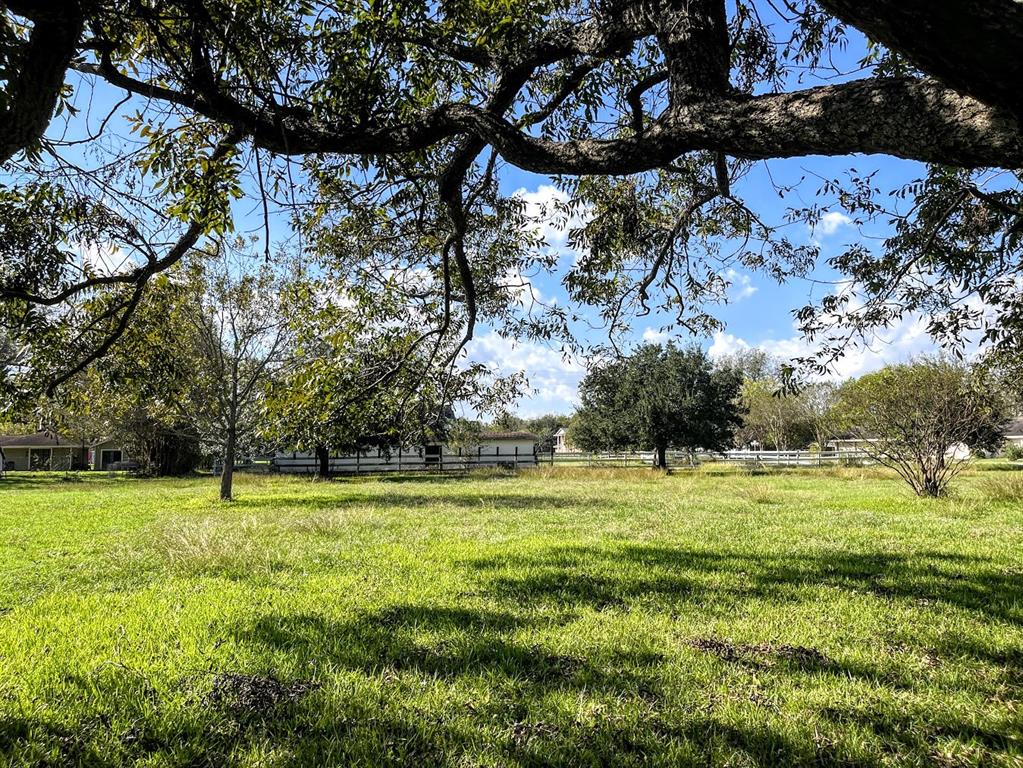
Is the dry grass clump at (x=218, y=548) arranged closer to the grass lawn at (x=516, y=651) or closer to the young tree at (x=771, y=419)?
the grass lawn at (x=516, y=651)

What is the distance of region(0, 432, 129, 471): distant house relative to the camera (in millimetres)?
50406

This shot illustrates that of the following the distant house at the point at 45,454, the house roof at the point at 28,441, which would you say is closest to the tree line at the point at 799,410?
the distant house at the point at 45,454

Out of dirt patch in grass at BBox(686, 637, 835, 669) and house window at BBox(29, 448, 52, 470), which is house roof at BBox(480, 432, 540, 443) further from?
dirt patch in grass at BBox(686, 637, 835, 669)

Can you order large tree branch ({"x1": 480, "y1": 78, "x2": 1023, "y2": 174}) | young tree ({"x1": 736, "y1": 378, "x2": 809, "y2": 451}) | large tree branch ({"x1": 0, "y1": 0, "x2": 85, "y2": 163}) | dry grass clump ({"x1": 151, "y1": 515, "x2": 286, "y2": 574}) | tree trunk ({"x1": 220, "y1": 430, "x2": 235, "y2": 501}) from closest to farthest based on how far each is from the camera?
1. large tree branch ({"x1": 480, "y1": 78, "x2": 1023, "y2": 174})
2. large tree branch ({"x1": 0, "y1": 0, "x2": 85, "y2": 163})
3. dry grass clump ({"x1": 151, "y1": 515, "x2": 286, "y2": 574})
4. tree trunk ({"x1": 220, "y1": 430, "x2": 235, "y2": 501})
5. young tree ({"x1": 736, "y1": 378, "x2": 809, "y2": 451})

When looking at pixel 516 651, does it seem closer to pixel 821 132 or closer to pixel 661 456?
pixel 821 132

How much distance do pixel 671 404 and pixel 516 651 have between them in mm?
33200

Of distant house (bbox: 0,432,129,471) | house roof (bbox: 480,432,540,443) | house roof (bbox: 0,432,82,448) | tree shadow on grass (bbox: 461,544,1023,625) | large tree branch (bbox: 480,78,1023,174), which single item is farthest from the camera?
house roof (bbox: 480,432,540,443)

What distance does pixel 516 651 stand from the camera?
→ 4.17 meters

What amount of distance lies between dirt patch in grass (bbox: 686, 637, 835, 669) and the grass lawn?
0.02 m

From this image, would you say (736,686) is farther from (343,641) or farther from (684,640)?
(343,641)

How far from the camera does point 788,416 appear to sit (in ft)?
192

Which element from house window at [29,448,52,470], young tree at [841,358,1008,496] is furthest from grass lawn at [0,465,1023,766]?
house window at [29,448,52,470]

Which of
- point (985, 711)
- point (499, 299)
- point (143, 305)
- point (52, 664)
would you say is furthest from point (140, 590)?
point (985, 711)

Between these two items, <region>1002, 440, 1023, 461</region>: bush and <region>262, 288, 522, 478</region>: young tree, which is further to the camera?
<region>1002, 440, 1023, 461</region>: bush
